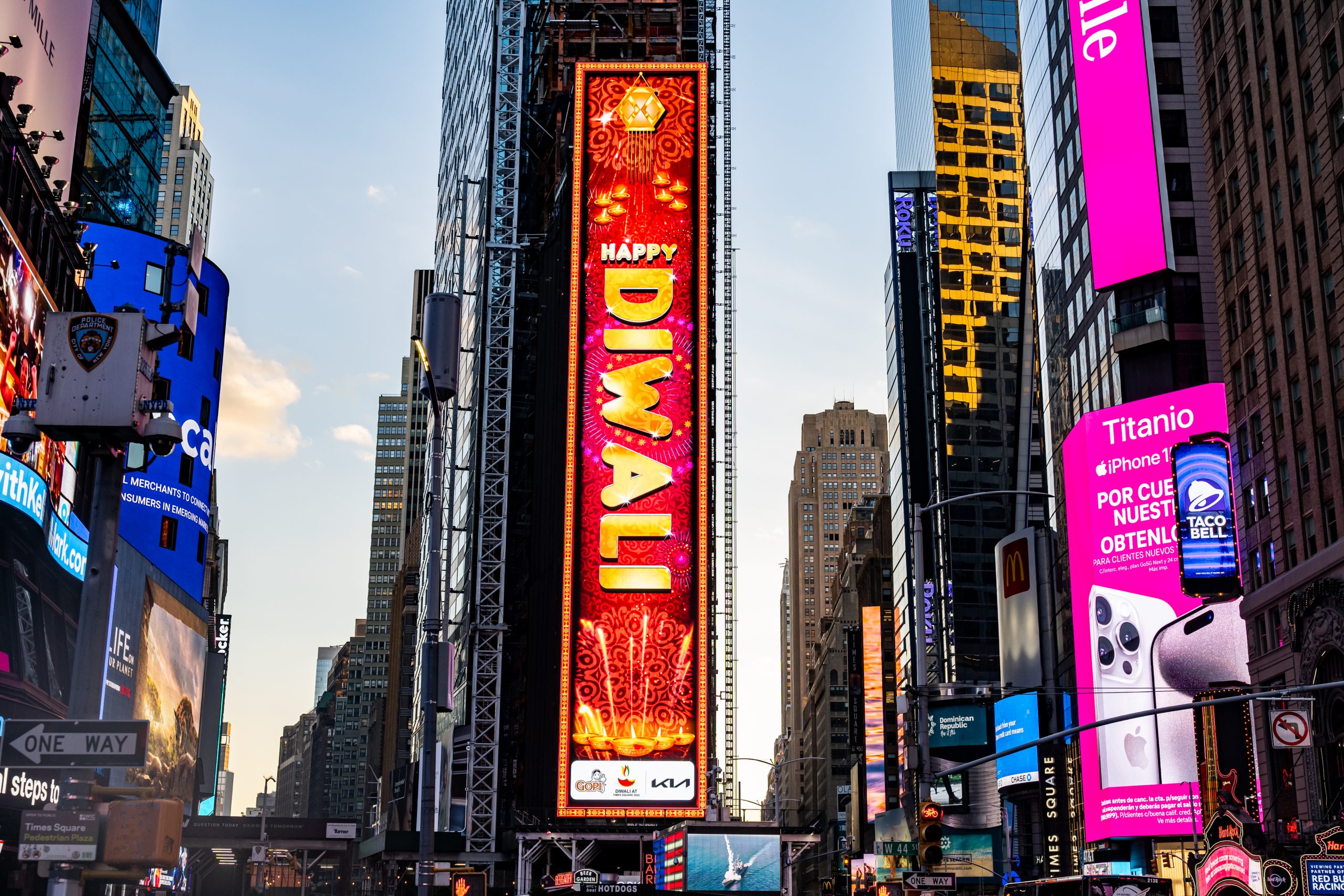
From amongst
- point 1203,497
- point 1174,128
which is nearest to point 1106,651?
point 1203,497

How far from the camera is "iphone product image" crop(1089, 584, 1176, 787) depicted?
7712cm

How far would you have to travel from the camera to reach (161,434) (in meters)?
11.8

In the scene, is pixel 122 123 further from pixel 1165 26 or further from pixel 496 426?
pixel 1165 26

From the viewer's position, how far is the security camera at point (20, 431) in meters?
12.4

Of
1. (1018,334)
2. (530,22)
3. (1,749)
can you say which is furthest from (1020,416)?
(1,749)

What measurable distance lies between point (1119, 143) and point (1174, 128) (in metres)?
3.19

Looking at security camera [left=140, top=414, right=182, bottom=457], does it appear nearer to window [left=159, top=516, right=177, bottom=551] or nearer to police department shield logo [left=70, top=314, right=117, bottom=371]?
police department shield logo [left=70, top=314, right=117, bottom=371]

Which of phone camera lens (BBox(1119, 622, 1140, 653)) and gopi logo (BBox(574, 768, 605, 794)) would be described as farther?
phone camera lens (BBox(1119, 622, 1140, 653))

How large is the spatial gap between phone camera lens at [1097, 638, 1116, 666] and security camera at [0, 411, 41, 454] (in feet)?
241

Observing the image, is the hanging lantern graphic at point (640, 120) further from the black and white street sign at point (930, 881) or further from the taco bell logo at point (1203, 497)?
the black and white street sign at point (930, 881)

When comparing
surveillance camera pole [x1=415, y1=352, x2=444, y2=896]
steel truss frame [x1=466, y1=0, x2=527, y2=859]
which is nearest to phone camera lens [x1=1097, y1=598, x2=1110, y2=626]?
steel truss frame [x1=466, y1=0, x2=527, y2=859]

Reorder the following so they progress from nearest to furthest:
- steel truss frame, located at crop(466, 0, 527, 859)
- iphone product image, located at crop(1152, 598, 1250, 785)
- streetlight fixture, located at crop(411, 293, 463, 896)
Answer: streetlight fixture, located at crop(411, 293, 463, 896), steel truss frame, located at crop(466, 0, 527, 859), iphone product image, located at crop(1152, 598, 1250, 785)

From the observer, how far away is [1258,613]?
2345 inches

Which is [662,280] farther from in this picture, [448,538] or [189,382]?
[189,382]
